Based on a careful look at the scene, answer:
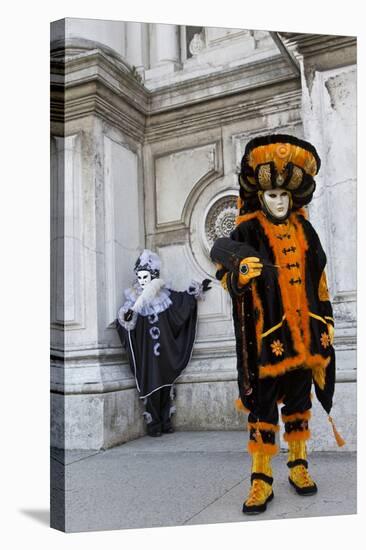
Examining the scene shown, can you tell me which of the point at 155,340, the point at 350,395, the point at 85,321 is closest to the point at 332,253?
the point at 350,395

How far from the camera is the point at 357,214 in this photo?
17.4 feet

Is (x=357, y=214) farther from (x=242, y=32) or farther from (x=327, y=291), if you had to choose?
(x=242, y=32)

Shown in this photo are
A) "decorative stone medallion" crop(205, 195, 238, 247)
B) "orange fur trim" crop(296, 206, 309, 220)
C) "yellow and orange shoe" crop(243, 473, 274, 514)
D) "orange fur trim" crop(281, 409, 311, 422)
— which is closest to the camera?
"yellow and orange shoe" crop(243, 473, 274, 514)

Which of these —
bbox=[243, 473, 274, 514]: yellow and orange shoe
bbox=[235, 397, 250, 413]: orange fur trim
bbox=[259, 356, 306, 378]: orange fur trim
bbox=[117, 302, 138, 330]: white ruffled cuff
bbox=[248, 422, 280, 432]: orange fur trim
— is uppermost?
bbox=[117, 302, 138, 330]: white ruffled cuff

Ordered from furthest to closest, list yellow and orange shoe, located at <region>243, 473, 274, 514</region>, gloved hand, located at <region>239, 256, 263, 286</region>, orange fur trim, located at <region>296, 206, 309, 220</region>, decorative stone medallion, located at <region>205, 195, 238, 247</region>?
decorative stone medallion, located at <region>205, 195, 238, 247</region> → orange fur trim, located at <region>296, 206, 309, 220</region> → yellow and orange shoe, located at <region>243, 473, 274, 514</region> → gloved hand, located at <region>239, 256, 263, 286</region>

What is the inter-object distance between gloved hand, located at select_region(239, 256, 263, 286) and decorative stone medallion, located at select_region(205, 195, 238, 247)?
1.70 feet

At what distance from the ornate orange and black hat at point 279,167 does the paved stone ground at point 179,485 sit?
1380 mm

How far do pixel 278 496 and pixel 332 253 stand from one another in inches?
57.4

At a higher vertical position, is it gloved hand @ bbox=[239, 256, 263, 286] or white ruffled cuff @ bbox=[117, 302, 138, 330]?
gloved hand @ bbox=[239, 256, 263, 286]

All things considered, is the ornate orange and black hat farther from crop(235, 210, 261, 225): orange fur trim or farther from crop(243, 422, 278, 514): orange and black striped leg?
crop(243, 422, 278, 514): orange and black striped leg

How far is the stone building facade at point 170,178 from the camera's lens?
4.65 metres

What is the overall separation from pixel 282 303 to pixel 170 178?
104 centimetres

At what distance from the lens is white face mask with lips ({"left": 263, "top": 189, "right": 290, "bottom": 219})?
4677 mm

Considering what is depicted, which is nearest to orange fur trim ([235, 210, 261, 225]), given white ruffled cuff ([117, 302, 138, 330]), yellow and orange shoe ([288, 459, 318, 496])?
white ruffled cuff ([117, 302, 138, 330])
